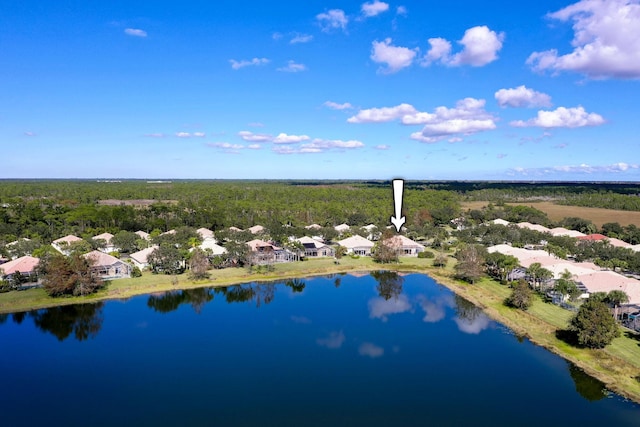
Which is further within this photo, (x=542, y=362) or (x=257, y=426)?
(x=542, y=362)

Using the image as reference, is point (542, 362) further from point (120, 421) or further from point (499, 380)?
point (120, 421)

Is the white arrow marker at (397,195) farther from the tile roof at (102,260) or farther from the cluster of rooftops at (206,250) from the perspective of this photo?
the tile roof at (102,260)

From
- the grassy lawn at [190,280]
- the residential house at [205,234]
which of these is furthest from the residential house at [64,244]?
the residential house at [205,234]

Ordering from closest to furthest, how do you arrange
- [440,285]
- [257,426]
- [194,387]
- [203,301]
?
[257,426] → [194,387] → [203,301] → [440,285]

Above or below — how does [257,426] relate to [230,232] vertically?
below

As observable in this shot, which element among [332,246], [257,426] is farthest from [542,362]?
[332,246]

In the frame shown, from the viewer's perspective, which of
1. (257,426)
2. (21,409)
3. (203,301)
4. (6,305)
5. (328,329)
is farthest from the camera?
(203,301)

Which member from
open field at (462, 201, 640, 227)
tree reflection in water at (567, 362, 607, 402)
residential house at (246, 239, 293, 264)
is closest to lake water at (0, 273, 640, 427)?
tree reflection in water at (567, 362, 607, 402)

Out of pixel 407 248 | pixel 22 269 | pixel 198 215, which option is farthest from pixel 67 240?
pixel 407 248
